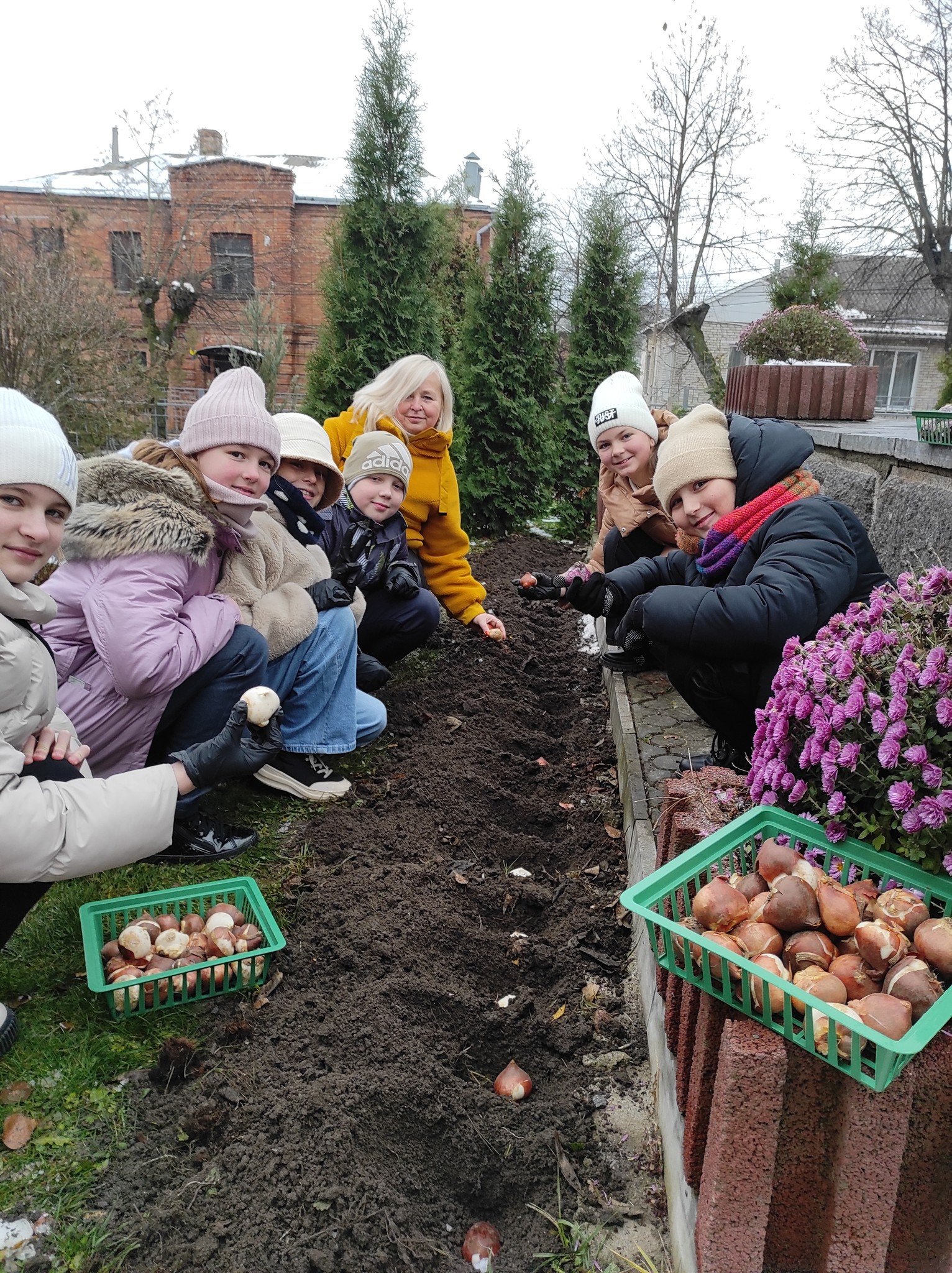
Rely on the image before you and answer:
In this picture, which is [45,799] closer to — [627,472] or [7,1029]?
[7,1029]

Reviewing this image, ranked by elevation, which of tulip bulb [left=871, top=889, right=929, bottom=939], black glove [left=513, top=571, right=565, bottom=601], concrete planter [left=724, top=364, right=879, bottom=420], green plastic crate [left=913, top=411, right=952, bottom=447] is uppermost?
concrete planter [left=724, top=364, right=879, bottom=420]

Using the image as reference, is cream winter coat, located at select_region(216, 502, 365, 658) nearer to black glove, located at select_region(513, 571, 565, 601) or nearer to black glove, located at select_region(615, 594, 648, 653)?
black glove, located at select_region(513, 571, 565, 601)

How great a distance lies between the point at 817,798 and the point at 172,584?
1.95 meters

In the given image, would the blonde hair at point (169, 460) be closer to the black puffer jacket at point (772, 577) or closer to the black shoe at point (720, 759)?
the black puffer jacket at point (772, 577)

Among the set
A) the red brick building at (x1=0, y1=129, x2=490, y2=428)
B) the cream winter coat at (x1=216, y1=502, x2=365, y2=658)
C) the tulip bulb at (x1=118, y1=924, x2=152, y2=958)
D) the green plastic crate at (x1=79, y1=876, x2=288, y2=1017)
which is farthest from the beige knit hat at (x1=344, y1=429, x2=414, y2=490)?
the red brick building at (x1=0, y1=129, x2=490, y2=428)

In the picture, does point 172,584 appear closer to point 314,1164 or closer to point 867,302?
point 314,1164

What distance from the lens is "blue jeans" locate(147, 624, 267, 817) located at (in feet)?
9.28

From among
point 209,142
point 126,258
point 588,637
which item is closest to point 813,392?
point 588,637

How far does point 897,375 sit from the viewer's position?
3069 centimetres

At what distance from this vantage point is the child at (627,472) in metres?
4.27

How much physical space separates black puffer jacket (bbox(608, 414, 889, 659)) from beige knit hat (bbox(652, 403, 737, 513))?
0.13 feet

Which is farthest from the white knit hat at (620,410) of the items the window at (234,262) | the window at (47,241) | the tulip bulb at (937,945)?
the window at (234,262)

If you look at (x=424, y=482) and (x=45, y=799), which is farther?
(x=424, y=482)

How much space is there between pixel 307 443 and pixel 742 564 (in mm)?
1788
